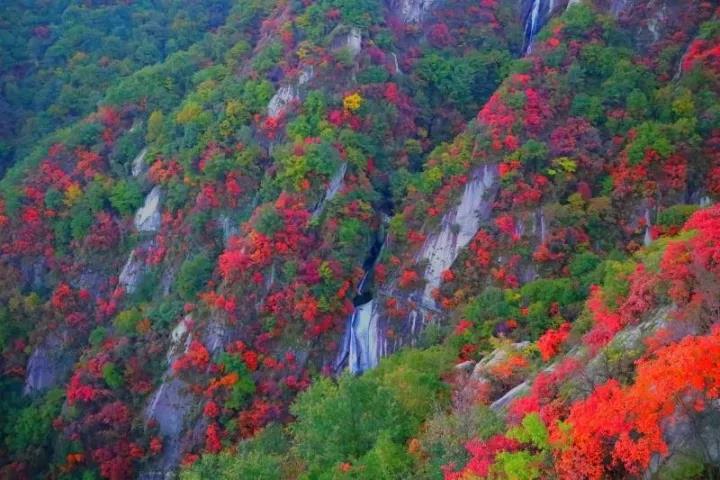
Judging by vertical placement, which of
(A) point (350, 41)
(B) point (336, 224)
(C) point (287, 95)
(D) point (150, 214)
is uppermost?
(A) point (350, 41)

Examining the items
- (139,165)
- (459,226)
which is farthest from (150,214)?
(459,226)

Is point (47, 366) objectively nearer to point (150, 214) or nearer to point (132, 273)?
point (132, 273)

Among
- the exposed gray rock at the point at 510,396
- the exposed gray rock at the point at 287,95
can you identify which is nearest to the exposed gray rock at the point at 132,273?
the exposed gray rock at the point at 287,95

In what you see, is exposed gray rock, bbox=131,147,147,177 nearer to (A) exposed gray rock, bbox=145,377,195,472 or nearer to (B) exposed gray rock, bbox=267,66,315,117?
(B) exposed gray rock, bbox=267,66,315,117

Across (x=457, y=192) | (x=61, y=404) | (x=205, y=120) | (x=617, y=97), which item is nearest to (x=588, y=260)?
(x=457, y=192)

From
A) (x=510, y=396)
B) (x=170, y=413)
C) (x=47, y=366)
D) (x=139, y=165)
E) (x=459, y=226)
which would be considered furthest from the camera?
(x=139, y=165)

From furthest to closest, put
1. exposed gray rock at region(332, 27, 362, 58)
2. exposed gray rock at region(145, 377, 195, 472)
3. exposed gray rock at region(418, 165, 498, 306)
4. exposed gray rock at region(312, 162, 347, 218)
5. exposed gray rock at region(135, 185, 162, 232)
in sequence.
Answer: exposed gray rock at region(332, 27, 362, 58)
exposed gray rock at region(135, 185, 162, 232)
exposed gray rock at region(312, 162, 347, 218)
exposed gray rock at region(418, 165, 498, 306)
exposed gray rock at region(145, 377, 195, 472)

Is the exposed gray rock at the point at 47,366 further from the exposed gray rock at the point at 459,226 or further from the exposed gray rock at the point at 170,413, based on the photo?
the exposed gray rock at the point at 459,226

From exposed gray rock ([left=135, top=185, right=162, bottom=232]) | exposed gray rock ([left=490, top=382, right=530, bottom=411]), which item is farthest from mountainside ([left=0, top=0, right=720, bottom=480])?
exposed gray rock ([left=490, top=382, right=530, bottom=411])

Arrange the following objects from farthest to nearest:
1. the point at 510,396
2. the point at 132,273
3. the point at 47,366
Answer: the point at 132,273 < the point at 47,366 < the point at 510,396
